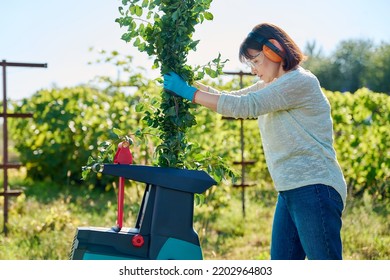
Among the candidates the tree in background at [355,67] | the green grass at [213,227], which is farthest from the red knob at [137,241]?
the tree in background at [355,67]

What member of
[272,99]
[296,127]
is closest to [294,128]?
[296,127]

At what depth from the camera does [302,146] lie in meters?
2.55

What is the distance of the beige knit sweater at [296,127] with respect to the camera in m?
2.49

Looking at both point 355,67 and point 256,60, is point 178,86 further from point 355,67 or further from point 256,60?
point 355,67

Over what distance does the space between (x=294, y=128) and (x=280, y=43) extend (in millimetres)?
356

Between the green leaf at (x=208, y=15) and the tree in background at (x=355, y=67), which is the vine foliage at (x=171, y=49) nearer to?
the green leaf at (x=208, y=15)

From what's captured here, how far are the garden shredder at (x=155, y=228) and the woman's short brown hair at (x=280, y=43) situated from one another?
0.60m

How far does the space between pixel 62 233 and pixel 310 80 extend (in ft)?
9.28

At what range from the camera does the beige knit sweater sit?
8.17 feet

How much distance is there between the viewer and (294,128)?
256 cm

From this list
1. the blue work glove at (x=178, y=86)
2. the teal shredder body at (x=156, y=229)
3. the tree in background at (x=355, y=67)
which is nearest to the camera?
the teal shredder body at (x=156, y=229)

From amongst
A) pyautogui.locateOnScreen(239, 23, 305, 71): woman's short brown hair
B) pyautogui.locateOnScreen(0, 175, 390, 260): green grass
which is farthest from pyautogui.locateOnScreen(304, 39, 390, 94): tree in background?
pyautogui.locateOnScreen(239, 23, 305, 71): woman's short brown hair

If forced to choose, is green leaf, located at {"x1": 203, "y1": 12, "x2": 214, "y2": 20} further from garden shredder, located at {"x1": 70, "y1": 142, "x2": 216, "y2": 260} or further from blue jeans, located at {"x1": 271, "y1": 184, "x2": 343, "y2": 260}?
blue jeans, located at {"x1": 271, "y1": 184, "x2": 343, "y2": 260}
